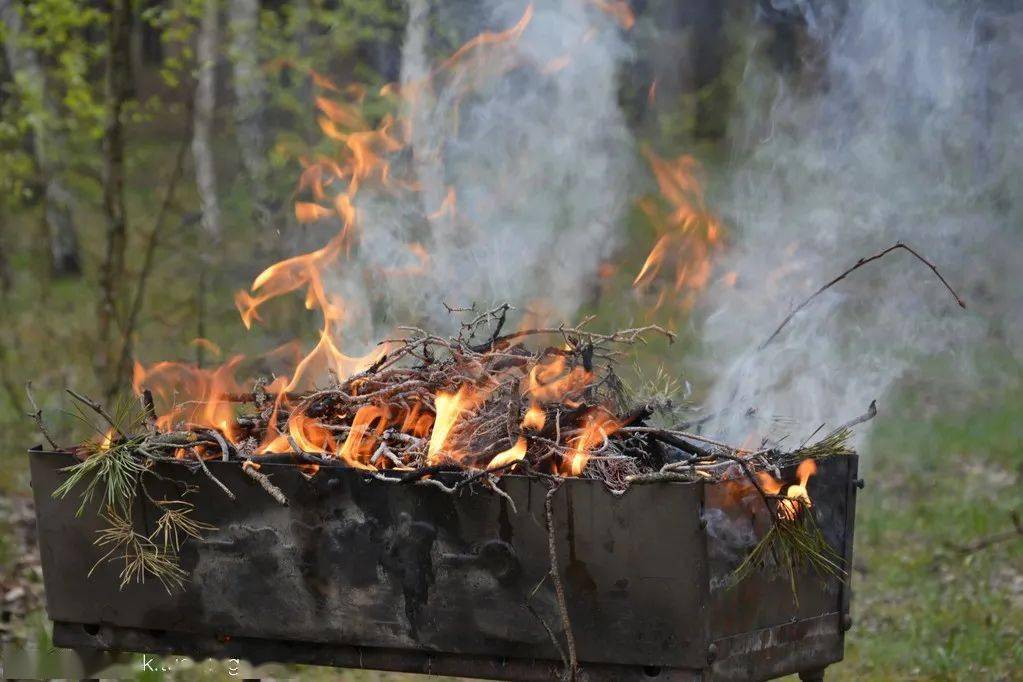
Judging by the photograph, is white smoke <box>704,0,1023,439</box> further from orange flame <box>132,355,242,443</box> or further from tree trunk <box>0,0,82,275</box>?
tree trunk <box>0,0,82,275</box>

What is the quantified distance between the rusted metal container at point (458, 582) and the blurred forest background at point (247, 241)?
958 mm

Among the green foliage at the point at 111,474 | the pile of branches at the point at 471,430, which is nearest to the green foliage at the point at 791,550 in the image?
the pile of branches at the point at 471,430

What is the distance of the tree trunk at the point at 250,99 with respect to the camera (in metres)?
11.4

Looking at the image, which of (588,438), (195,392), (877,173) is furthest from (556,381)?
(877,173)

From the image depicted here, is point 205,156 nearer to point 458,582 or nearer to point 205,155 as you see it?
point 205,155

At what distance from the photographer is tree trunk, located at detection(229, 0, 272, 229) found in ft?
37.3

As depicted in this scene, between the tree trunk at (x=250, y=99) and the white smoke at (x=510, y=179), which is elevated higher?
the tree trunk at (x=250, y=99)

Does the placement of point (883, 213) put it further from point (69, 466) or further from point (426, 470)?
point (69, 466)

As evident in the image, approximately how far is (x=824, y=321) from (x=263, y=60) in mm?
8103

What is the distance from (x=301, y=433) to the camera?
13.5ft

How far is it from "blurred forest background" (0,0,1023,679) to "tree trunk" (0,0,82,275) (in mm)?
40

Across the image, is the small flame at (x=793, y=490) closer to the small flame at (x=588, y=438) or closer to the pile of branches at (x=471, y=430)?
the pile of branches at (x=471, y=430)

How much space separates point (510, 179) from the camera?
8492mm

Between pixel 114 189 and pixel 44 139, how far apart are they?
5.40 m
